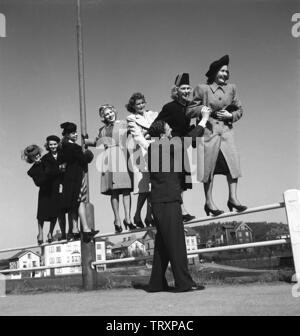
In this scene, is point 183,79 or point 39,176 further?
point 39,176

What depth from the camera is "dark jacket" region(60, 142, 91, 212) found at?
18.7ft

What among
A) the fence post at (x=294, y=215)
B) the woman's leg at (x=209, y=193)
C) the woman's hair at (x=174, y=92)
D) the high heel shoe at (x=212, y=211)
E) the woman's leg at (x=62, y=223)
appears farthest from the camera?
the woman's leg at (x=62, y=223)

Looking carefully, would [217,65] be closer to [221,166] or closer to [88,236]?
[221,166]

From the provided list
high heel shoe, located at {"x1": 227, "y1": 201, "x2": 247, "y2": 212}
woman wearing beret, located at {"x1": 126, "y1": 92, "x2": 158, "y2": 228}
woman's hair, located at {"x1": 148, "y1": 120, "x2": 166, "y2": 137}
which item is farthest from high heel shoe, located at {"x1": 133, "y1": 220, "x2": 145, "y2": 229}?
woman's hair, located at {"x1": 148, "y1": 120, "x2": 166, "y2": 137}

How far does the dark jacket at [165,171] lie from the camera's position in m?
4.00

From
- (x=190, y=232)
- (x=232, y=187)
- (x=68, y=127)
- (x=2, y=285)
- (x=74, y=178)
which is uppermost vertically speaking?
(x=68, y=127)

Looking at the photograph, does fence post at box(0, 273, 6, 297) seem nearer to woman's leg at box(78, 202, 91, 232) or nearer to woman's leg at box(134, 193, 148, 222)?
woman's leg at box(78, 202, 91, 232)

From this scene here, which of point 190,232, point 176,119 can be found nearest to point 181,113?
point 176,119

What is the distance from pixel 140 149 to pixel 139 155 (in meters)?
0.07

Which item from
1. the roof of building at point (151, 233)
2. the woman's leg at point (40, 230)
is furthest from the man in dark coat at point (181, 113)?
the woman's leg at point (40, 230)

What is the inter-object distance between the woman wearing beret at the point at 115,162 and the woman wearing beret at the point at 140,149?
151 millimetres

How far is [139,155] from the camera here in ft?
17.0

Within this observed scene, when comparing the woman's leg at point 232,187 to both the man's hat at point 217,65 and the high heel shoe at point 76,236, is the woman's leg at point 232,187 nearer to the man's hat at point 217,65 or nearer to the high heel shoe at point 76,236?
the man's hat at point 217,65

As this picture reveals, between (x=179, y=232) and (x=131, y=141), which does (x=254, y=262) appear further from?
(x=131, y=141)
